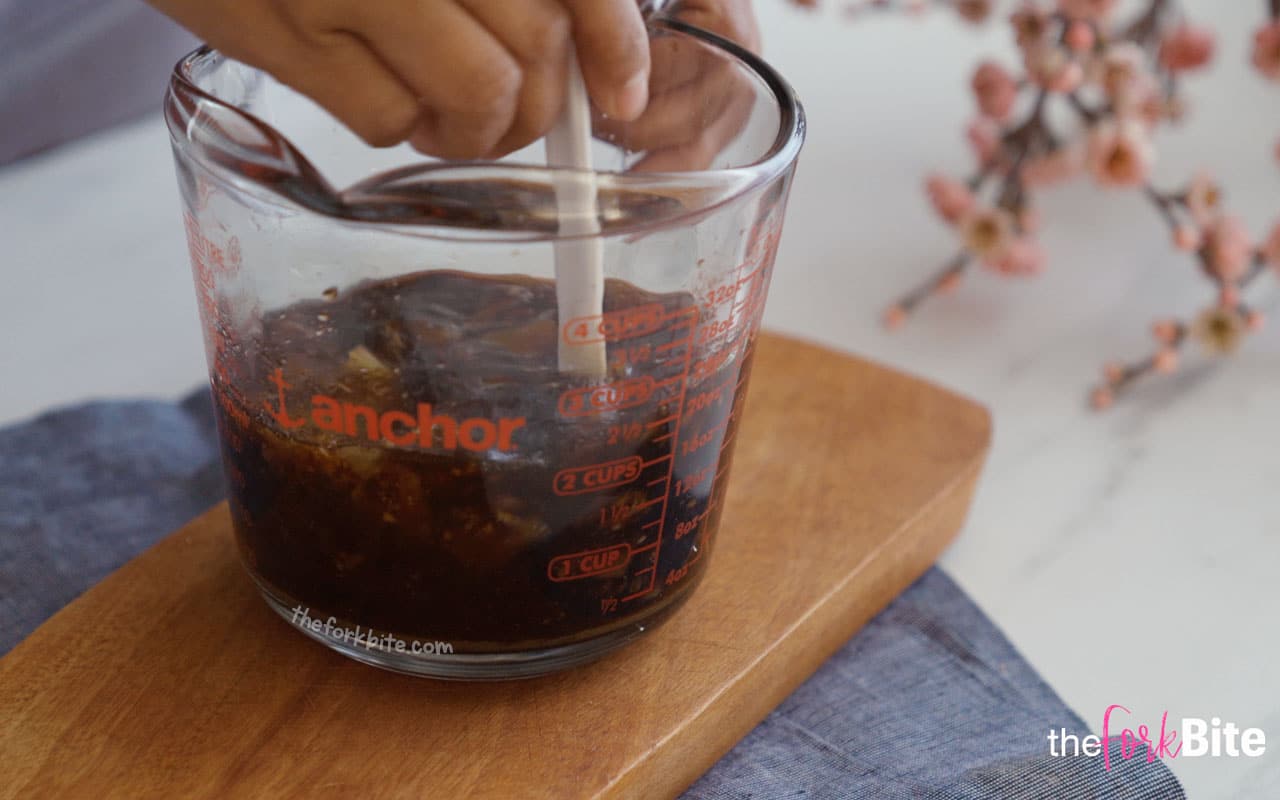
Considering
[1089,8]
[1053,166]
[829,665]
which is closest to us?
[829,665]

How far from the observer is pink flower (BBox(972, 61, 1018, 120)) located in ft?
3.37

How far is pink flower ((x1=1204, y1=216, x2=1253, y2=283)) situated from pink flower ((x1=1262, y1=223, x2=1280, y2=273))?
1cm

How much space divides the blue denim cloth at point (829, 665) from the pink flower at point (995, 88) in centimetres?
43

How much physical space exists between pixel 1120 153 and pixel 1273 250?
0.14 metres

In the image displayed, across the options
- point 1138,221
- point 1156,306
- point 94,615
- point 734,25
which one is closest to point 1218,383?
point 1156,306

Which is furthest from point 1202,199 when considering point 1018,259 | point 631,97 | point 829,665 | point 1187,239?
point 631,97

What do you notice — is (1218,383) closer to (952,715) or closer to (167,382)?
(952,715)

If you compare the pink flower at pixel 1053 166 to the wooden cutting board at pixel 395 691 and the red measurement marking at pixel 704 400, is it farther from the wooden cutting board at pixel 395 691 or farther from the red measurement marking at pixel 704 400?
the red measurement marking at pixel 704 400

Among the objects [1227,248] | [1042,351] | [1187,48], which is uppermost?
[1187,48]

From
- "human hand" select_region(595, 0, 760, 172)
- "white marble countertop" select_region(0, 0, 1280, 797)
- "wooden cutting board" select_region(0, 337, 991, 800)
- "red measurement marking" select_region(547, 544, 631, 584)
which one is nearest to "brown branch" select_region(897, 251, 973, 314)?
"white marble countertop" select_region(0, 0, 1280, 797)

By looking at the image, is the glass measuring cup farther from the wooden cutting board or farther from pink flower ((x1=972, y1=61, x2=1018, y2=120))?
pink flower ((x1=972, y1=61, x2=1018, y2=120))

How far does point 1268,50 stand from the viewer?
0.99 m

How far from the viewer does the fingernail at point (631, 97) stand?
0.51 metres

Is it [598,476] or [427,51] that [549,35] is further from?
[598,476]
